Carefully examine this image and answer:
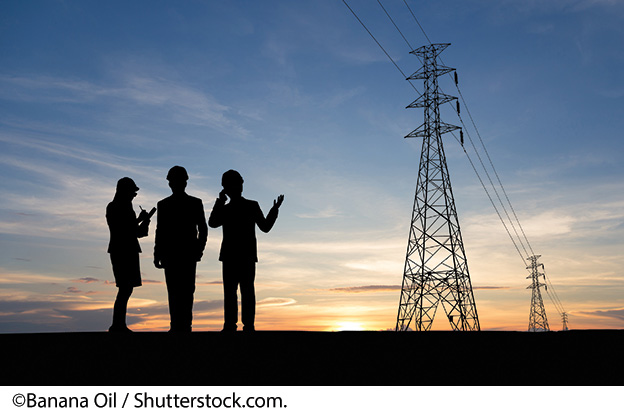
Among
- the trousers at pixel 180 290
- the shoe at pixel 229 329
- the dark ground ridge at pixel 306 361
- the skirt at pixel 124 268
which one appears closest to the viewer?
the dark ground ridge at pixel 306 361

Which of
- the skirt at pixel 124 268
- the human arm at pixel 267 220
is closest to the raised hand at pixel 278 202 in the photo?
the human arm at pixel 267 220

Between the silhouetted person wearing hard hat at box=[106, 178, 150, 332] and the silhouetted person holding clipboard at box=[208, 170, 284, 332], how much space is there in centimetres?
113

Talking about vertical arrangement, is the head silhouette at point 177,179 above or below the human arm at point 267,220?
above

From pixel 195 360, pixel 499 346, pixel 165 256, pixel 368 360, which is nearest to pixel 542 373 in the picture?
pixel 499 346

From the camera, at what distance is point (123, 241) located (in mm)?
7027

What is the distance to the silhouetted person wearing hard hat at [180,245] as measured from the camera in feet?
22.0

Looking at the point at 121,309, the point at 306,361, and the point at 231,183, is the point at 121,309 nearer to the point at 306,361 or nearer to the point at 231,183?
the point at 231,183

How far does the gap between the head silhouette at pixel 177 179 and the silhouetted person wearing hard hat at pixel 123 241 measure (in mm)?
618

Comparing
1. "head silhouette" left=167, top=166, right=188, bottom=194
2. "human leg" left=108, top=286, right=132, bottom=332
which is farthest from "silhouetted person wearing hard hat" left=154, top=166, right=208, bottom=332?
"human leg" left=108, top=286, right=132, bottom=332

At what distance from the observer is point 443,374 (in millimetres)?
4805

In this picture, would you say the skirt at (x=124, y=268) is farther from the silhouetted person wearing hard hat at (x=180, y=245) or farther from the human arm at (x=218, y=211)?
the human arm at (x=218, y=211)

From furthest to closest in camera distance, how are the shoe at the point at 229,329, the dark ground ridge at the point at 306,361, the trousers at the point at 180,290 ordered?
the trousers at the point at 180,290 < the shoe at the point at 229,329 < the dark ground ridge at the point at 306,361

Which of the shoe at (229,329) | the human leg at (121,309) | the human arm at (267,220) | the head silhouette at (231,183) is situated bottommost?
the shoe at (229,329)

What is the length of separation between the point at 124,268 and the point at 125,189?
101 centimetres
